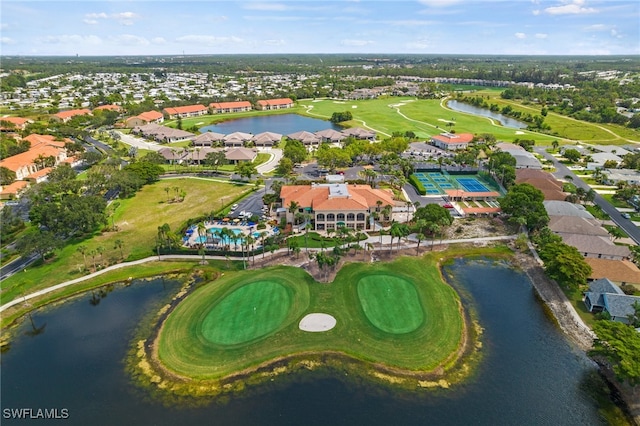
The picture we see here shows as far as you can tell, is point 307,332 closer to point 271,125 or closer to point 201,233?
point 201,233

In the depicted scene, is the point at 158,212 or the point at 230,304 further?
the point at 158,212

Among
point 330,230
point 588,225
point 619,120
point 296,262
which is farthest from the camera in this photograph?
point 619,120

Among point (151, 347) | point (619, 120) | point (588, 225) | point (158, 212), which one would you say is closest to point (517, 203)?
point (588, 225)

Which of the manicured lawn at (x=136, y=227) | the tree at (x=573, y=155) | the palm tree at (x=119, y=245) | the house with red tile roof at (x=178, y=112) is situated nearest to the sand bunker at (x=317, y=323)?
the manicured lawn at (x=136, y=227)

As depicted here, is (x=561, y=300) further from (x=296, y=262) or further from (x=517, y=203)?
(x=296, y=262)

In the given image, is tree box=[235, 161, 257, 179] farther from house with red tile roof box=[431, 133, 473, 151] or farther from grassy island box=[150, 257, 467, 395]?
house with red tile roof box=[431, 133, 473, 151]
